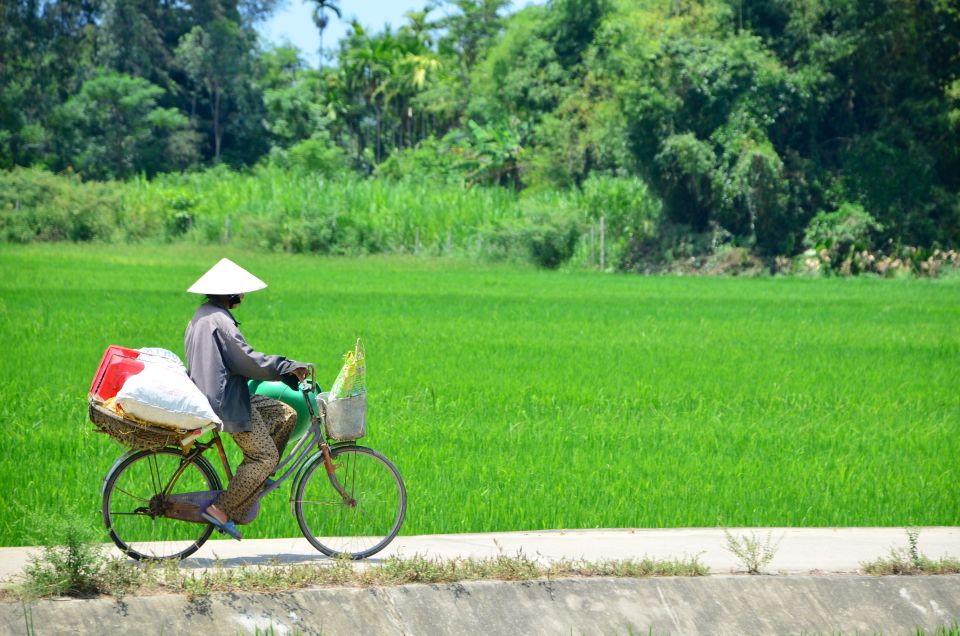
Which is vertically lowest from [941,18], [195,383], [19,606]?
[19,606]

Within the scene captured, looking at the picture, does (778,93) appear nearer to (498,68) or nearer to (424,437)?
(498,68)

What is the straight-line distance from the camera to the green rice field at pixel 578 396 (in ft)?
29.5

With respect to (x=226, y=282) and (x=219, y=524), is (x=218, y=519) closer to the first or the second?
(x=219, y=524)

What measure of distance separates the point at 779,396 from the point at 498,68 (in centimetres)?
4581

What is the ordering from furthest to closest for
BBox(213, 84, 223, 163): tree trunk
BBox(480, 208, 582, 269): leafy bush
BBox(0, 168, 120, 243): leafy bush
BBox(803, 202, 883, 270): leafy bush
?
BBox(213, 84, 223, 163): tree trunk < BBox(0, 168, 120, 243): leafy bush < BBox(480, 208, 582, 269): leafy bush < BBox(803, 202, 883, 270): leafy bush

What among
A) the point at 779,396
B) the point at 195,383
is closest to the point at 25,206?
the point at 779,396

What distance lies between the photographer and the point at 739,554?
6.50 meters

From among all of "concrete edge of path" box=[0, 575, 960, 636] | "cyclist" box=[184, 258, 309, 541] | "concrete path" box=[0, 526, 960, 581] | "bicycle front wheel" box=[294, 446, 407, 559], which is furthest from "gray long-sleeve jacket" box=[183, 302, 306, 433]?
"concrete edge of path" box=[0, 575, 960, 636]

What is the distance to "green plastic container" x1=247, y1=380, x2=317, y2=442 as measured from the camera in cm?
680

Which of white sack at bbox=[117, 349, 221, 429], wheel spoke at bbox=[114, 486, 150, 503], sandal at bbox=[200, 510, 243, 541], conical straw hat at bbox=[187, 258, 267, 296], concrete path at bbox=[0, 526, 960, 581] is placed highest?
conical straw hat at bbox=[187, 258, 267, 296]

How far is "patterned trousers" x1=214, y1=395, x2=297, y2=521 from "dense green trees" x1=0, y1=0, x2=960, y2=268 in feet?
121

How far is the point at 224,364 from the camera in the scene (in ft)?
21.2

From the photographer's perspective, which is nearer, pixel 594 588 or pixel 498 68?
pixel 594 588

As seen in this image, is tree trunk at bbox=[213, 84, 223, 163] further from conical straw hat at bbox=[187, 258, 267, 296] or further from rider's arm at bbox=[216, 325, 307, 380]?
rider's arm at bbox=[216, 325, 307, 380]
